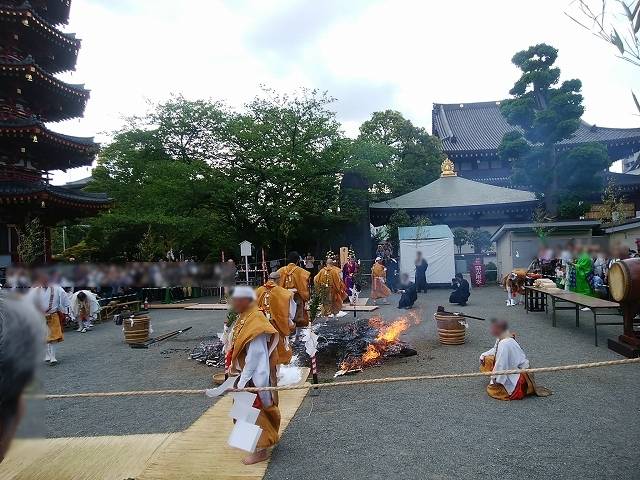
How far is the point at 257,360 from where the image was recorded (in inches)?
166

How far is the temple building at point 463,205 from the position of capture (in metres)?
23.1

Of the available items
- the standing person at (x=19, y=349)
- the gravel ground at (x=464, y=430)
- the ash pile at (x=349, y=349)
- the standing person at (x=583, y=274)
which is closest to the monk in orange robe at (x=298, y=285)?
the ash pile at (x=349, y=349)

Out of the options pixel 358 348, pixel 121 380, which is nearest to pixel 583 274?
pixel 358 348

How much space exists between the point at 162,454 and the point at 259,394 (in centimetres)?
122

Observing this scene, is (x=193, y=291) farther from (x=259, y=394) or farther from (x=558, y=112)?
(x=558, y=112)

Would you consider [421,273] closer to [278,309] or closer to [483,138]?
[278,309]

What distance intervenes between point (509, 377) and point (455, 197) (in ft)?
62.4

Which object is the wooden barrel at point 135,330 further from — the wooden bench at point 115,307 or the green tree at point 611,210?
the green tree at point 611,210

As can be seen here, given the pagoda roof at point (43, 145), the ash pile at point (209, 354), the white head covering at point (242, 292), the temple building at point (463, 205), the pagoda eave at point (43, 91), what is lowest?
the ash pile at point (209, 354)

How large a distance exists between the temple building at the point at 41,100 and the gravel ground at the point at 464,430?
4.34m

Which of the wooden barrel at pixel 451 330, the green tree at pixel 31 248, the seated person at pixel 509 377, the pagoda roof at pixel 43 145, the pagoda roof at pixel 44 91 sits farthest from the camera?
the pagoda roof at pixel 44 91

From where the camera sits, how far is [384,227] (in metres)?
25.1

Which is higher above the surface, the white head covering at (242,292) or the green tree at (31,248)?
the green tree at (31,248)

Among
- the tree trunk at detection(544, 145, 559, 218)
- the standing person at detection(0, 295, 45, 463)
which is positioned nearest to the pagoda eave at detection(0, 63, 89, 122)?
the standing person at detection(0, 295, 45, 463)
